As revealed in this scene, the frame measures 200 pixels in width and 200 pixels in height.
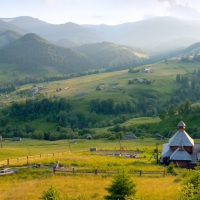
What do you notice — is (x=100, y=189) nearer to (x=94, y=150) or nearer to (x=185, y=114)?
(x=94, y=150)

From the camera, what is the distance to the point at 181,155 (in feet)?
212

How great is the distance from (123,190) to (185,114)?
3974 inches

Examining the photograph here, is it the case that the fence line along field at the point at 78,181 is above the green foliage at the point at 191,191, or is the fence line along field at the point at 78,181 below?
below

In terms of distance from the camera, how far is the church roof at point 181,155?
64.1 m

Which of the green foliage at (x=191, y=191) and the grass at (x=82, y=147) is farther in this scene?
the grass at (x=82, y=147)

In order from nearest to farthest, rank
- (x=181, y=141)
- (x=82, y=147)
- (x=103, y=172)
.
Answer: (x=103, y=172) → (x=181, y=141) → (x=82, y=147)

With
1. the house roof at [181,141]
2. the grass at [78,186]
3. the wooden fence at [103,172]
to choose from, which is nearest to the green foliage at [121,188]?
the grass at [78,186]

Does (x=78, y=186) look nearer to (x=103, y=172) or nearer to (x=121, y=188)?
(x=103, y=172)

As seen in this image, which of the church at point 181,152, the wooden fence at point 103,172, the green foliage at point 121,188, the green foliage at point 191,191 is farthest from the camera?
the church at point 181,152

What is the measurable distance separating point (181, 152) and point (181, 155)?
3.13 ft

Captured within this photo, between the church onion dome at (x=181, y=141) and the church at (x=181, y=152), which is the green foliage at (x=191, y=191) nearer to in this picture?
the church at (x=181, y=152)

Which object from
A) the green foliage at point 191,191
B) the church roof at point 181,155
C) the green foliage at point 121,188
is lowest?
the church roof at point 181,155

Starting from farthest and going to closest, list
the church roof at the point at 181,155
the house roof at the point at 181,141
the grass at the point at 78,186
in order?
the house roof at the point at 181,141 → the church roof at the point at 181,155 → the grass at the point at 78,186

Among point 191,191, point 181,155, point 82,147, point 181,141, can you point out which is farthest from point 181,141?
point 191,191
